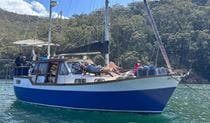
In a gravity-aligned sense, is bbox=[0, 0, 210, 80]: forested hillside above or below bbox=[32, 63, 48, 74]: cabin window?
above

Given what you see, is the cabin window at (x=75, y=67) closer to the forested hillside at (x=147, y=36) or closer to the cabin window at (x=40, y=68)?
the cabin window at (x=40, y=68)

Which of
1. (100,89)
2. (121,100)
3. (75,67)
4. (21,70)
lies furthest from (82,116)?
(21,70)

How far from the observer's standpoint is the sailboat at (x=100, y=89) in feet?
80.2

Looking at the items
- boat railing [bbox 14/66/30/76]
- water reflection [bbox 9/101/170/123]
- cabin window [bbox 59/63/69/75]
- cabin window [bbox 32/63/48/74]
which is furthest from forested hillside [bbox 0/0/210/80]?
water reflection [bbox 9/101/170/123]

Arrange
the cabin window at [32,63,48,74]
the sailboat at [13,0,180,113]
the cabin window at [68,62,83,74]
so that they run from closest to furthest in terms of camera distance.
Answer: the sailboat at [13,0,180,113] → the cabin window at [68,62,83,74] → the cabin window at [32,63,48,74]

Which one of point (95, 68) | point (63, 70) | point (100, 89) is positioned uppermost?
point (95, 68)

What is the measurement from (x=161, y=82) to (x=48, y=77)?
9291 mm

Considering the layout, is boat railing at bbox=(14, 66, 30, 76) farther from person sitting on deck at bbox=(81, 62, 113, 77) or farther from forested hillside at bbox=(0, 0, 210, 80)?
forested hillside at bbox=(0, 0, 210, 80)

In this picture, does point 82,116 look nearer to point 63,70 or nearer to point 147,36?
point 63,70

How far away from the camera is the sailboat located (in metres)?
24.5

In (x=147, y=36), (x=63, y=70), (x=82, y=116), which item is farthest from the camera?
(x=147, y=36)

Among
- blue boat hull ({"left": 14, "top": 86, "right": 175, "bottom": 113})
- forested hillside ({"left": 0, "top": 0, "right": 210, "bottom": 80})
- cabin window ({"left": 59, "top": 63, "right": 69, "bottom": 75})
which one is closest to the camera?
blue boat hull ({"left": 14, "top": 86, "right": 175, "bottom": 113})

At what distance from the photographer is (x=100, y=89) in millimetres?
25016

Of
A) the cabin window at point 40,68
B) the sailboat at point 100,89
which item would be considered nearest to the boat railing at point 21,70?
the cabin window at point 40,68
